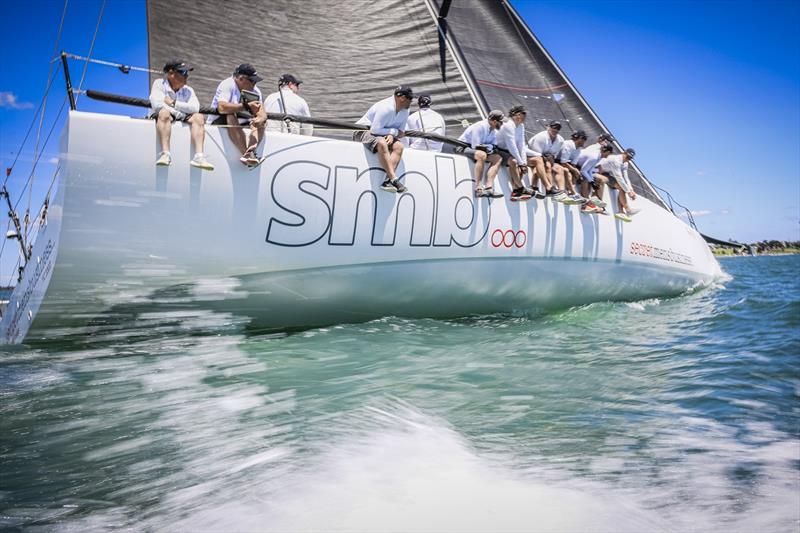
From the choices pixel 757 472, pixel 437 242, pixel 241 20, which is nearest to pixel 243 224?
pixel 437 242

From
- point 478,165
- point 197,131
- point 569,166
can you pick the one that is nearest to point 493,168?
point 478,165

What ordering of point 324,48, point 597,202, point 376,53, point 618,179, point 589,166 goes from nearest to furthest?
1. point 597,202
2. point 589,166
3. point 618,179
4. point 324,48
5. point 376,53

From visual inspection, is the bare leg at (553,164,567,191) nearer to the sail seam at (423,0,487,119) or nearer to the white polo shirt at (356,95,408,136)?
the sail seam at (423,0,487,119)

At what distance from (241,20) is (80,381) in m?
4.67

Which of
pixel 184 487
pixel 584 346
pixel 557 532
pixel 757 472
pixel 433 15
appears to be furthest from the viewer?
pixel 433 15

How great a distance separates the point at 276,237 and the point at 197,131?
825mm

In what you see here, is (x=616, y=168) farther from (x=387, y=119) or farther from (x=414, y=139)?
(x=387, y=119)

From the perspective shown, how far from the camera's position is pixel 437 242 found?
411cm

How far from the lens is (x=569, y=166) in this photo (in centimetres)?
538

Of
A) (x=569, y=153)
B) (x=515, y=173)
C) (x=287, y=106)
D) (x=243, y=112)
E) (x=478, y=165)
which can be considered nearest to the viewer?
(x=243, y=112)

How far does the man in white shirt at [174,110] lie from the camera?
121 inches

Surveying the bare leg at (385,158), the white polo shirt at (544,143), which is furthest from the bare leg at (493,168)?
the bare leg at (385,158)

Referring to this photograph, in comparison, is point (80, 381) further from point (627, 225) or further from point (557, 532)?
point (627, 225)

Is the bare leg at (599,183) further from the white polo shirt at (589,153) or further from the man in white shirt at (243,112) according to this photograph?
the man in white shirt at (243,112)
